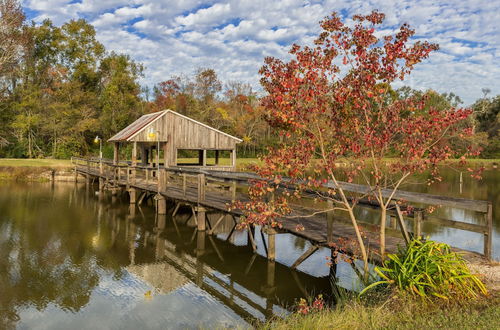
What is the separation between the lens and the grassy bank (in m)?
5.36

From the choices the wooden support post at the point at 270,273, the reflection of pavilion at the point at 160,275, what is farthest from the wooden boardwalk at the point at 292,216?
the reflection of pavilion at the point at 160,275

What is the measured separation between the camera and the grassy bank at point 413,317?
5.36 metres

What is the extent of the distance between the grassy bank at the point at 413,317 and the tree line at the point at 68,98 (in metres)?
35.5

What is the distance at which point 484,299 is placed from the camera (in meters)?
6.11

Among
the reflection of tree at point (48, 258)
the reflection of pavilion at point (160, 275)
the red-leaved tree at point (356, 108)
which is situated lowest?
the reflection of pavilion at point (160, 275)

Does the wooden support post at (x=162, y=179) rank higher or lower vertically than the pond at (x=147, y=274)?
higher

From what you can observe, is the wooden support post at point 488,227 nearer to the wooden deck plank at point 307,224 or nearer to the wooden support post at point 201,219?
the wooden deck plank at point 307,224

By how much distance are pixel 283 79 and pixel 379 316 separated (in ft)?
13.2

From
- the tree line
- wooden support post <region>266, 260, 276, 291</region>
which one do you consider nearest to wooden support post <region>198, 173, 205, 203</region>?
wooden support post <region>266, 260, 276, 291</region>

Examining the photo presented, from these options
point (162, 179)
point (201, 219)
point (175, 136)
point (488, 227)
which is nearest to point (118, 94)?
point (175, 136)

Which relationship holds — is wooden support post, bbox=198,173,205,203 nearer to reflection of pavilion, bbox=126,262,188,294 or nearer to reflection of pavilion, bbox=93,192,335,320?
reflection of pavilion, bbox=93,192,335,320

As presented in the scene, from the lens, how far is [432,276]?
6.36 meters

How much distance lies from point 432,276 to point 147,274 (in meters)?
7.41

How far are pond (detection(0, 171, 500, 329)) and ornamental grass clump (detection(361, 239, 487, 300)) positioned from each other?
1465mm
